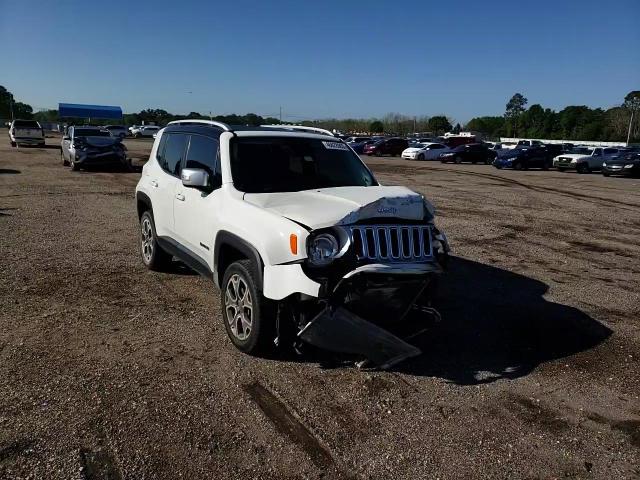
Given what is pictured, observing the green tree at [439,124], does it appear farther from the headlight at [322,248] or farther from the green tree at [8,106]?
the headlight at [322,248]

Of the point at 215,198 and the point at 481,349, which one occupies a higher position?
the point at 215,198

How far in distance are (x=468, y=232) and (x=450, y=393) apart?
263 inches

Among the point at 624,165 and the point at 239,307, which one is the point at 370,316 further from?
the point at 624,165

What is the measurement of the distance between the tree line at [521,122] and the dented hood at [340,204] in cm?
8080

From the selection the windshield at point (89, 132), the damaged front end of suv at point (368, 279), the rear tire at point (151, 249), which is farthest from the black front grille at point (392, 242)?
the windshield at point (89, 132)

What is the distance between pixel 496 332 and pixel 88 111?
107 meters

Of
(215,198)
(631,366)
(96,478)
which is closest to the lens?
(96,478)

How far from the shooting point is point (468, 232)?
1011 centimetres

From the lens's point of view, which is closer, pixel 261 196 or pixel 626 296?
pixel 261 196

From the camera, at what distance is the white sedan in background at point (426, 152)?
40250mm

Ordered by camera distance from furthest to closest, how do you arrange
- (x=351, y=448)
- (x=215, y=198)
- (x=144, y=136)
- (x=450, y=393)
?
(x=144, y=136)
(x=215, y=198)
(x=450, y=393)
(x=351, y=448)

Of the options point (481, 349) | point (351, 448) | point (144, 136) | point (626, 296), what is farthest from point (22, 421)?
point (144, 136)

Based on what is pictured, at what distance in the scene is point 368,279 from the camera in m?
3.76

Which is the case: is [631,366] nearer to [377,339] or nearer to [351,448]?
[377,339]
